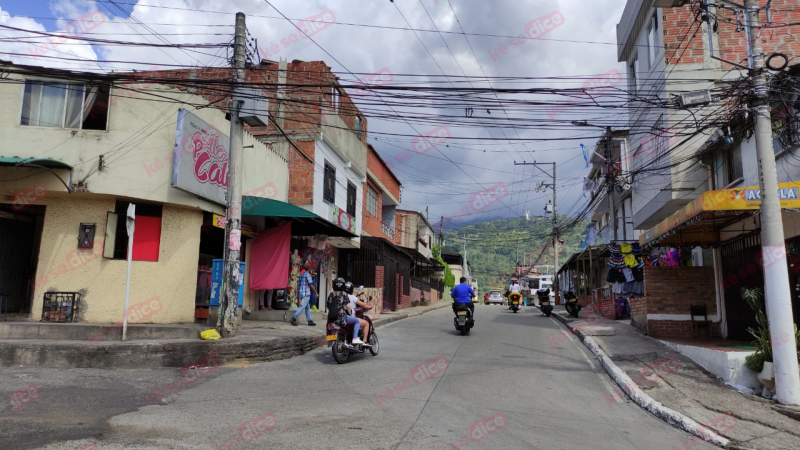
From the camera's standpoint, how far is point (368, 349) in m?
11.0

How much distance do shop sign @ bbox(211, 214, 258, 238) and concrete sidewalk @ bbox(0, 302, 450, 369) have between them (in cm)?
319

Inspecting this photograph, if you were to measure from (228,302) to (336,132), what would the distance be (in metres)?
11.0

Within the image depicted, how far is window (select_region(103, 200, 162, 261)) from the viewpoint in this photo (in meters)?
12.0

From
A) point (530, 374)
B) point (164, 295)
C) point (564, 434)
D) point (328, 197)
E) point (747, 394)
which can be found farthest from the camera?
point (328, 197)

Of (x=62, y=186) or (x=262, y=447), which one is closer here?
(x=262, y=447)

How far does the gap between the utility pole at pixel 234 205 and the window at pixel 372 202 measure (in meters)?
15.1

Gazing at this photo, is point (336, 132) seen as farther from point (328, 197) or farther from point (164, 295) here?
point (164, 295)

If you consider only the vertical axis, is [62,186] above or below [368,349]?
above

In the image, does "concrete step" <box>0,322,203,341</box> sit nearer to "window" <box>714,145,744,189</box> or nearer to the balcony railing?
"window" <box>714,145,744,189</box>

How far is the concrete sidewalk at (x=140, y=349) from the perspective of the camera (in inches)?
357

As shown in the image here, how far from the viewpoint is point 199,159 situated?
12.8 meters

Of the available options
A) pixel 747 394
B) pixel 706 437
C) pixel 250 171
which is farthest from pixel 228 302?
pixel 747 394

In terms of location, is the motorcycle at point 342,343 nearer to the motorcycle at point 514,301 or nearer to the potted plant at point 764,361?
the potted plant at point 764,361

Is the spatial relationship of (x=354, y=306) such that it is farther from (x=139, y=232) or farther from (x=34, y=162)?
(x=34, y=162)
